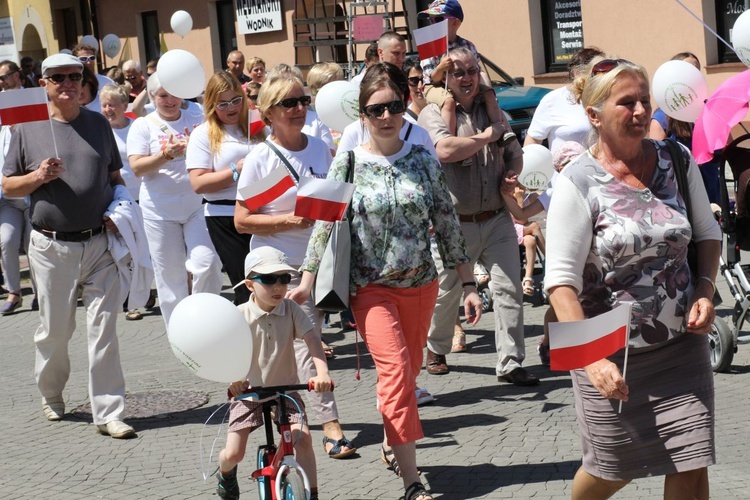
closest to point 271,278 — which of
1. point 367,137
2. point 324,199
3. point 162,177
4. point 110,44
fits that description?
point 324,199

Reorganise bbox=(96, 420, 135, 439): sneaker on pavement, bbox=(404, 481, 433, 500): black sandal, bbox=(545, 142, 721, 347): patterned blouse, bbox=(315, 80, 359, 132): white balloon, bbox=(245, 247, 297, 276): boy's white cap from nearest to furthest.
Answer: bbox=(545, 142, 721, 347): patterned blouse < bbox=(245, 247, 297, 276): boy's white cap < bbox=(404, 481, 433, 500): black sandal < bbox=(96, 420, 135, 439): sneaker on pavement < bbox=(315, 80, 359, 132): white balloon

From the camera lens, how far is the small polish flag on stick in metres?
4.05

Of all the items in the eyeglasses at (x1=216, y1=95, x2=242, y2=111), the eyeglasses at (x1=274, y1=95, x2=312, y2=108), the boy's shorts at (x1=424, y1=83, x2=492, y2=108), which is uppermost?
the eyeglasses at (x1=274, y1=95, x2=312, y2=108)

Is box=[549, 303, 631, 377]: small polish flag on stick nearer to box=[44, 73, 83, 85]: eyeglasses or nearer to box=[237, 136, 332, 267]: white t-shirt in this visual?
box=[237, 136, 332, 267]: white t-shirt

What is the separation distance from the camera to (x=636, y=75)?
433 centimetres

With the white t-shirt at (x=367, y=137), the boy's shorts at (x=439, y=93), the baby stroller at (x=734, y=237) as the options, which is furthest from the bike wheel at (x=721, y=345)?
the white t-shirt at (x=367, y=137)

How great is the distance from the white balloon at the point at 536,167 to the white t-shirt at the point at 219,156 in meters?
1.96

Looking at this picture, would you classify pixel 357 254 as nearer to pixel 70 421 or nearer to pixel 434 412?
pixel 434 412

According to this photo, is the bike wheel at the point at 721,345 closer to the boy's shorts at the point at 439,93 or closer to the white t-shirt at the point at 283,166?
the boy's shorts at the point at 439,93

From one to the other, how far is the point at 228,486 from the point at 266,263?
1.05 metres

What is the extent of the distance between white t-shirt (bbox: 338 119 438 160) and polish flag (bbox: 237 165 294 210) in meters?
0.34

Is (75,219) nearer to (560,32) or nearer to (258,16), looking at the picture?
(560,32)

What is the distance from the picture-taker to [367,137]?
23.7 feet

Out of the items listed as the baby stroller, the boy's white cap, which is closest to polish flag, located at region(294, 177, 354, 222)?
the boy's white cap
